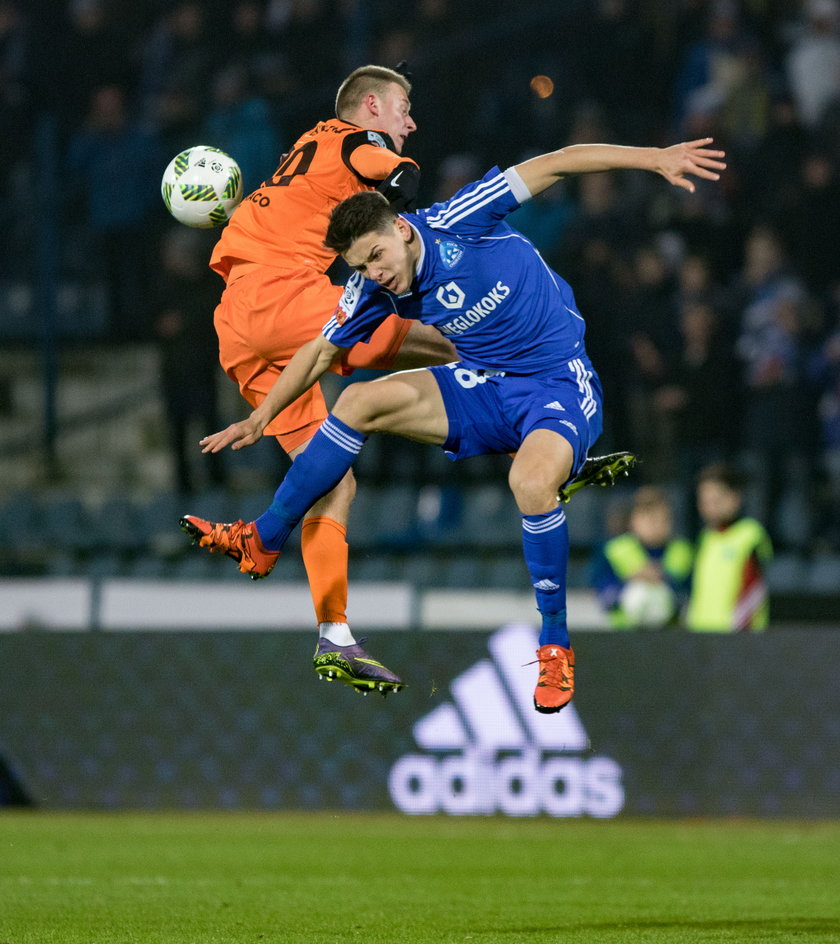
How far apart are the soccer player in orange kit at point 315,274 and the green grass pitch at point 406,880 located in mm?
1541

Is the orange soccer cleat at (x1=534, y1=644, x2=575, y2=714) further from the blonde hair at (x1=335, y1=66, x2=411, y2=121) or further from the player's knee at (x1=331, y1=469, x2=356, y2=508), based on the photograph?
the blonde hair at (x1=335, y1=66, x2=411, y2=121)

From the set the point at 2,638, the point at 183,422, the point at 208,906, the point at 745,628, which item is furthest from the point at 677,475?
the point at 208,906

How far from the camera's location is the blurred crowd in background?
12.1 meters

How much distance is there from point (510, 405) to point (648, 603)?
4.86 metres

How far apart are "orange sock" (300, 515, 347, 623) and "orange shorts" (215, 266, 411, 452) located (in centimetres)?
63

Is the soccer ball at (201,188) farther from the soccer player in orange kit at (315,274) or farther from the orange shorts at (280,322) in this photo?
the orange shorts at (280,322)

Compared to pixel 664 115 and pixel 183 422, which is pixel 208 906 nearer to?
pixel 183 422

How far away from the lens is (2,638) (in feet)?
36.3

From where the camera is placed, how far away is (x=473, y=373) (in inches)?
254

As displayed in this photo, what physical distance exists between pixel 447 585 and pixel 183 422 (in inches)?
98.9

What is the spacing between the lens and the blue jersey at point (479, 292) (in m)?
6.08

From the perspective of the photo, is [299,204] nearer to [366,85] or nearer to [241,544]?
[366,85]

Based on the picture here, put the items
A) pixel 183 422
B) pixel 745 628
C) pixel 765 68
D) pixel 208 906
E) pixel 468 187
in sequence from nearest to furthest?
pixel 468 187 < pixel 208 906 < pixel 745 628 < pixel 183 422 < pixel 765 68

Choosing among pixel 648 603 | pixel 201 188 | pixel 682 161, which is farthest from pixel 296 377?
pixel 648 603
